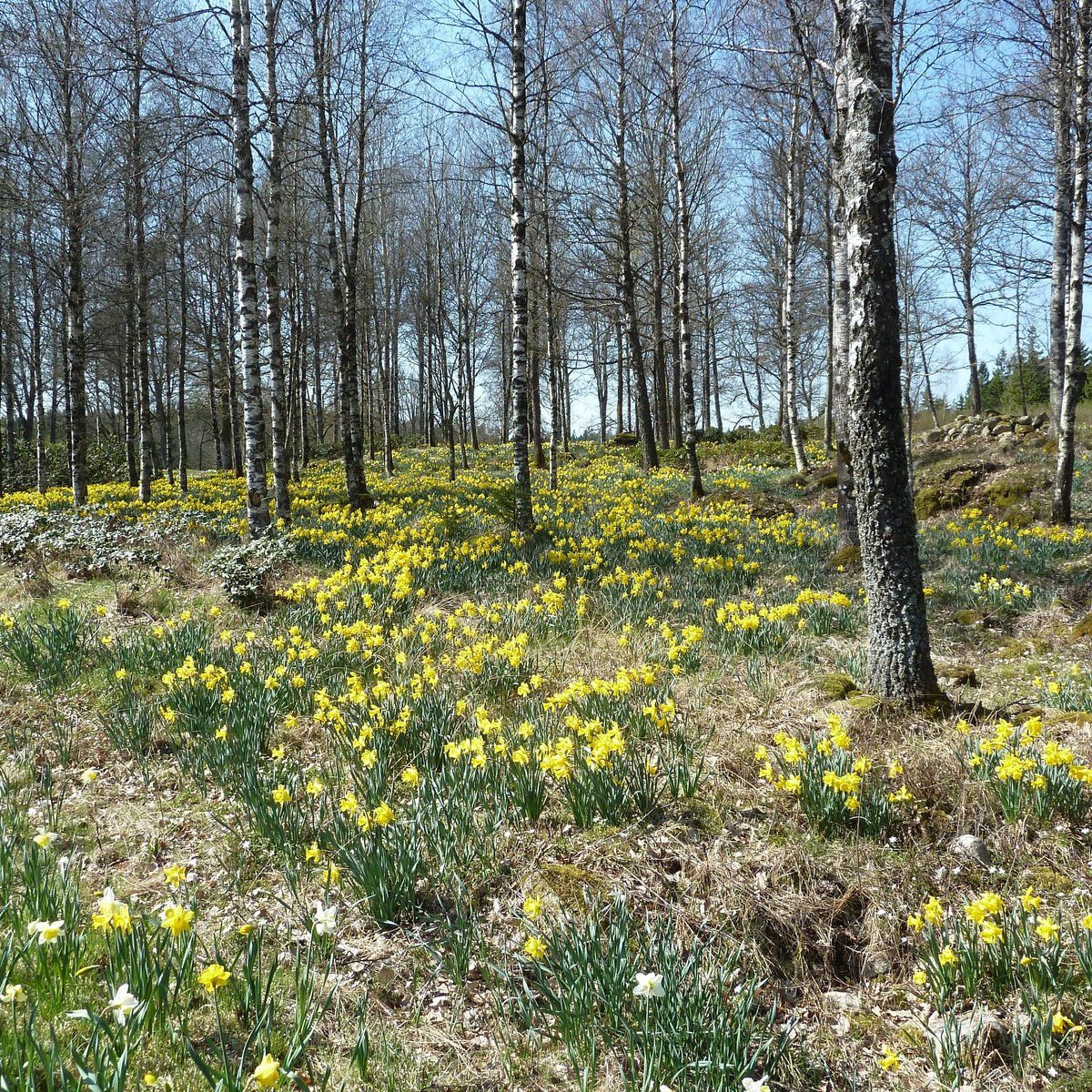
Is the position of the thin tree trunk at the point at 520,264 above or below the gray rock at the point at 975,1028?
above

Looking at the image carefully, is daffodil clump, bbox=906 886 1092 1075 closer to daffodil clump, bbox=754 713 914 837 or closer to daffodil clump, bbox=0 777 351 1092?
daffodil clump, bbox=754 713 914 837

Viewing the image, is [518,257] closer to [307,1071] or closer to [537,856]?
[537,856]

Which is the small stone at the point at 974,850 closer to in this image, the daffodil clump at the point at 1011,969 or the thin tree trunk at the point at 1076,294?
the daffodil clump at the point at 1011,969

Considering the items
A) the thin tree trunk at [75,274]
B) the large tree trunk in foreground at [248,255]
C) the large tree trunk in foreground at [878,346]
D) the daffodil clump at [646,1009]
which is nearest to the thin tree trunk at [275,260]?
the large tree trunk in foreground at [248,255]

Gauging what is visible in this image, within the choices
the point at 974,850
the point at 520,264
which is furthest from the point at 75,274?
the point at 974,850

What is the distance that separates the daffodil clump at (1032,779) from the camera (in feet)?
9.18

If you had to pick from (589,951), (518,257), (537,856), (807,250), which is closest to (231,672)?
(537,856)

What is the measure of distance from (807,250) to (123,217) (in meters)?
19.5

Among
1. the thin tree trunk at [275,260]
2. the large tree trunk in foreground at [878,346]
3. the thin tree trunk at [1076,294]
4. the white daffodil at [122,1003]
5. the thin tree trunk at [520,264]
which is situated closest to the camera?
the white daffodil at [122,1003]

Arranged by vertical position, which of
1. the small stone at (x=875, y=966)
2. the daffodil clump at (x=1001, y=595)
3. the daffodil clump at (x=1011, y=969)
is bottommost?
the small stone at (x=875, y=966)

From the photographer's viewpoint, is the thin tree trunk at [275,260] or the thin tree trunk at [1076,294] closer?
the thin tree trunk at [1076,294]

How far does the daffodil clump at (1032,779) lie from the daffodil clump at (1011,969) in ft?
2.02

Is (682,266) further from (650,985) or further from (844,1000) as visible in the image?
(650,985)

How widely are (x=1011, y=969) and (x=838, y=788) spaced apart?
809 millimetres
